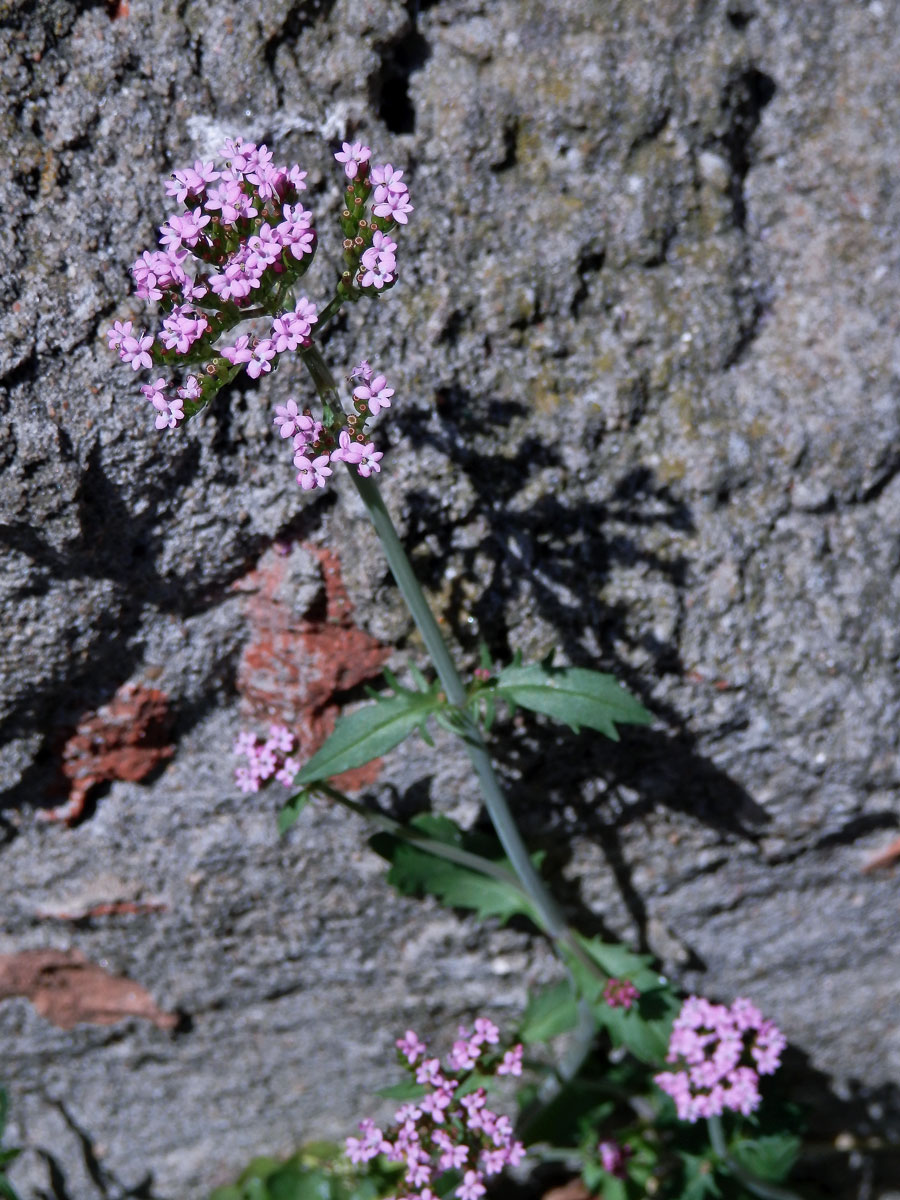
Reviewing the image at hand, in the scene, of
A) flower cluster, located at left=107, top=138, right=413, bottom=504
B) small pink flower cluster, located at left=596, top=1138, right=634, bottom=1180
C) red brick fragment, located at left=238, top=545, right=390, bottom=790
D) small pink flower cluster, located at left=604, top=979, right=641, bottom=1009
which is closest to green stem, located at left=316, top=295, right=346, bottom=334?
flower cluster, located at left=107, top=138, right=413, bottom=504

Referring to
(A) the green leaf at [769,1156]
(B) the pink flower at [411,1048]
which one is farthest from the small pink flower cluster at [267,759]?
(A) the green leaf at [769,1156]

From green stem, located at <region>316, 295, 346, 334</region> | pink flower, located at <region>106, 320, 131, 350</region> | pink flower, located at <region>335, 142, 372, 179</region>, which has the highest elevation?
pink flower, located at <region>335, 142, 372, 179</region>

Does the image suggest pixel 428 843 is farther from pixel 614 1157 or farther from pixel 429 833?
pixel 614 1157

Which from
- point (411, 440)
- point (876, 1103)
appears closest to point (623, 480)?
point (411, 440)

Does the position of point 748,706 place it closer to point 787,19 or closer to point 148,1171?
point 787,19

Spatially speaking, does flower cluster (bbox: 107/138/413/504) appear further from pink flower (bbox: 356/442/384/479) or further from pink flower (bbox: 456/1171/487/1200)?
pink flower (bbox: 456/1171/487/1200)

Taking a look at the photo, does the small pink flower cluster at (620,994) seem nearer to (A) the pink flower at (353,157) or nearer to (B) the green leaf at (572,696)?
(B) the green leaf at (572,696)
